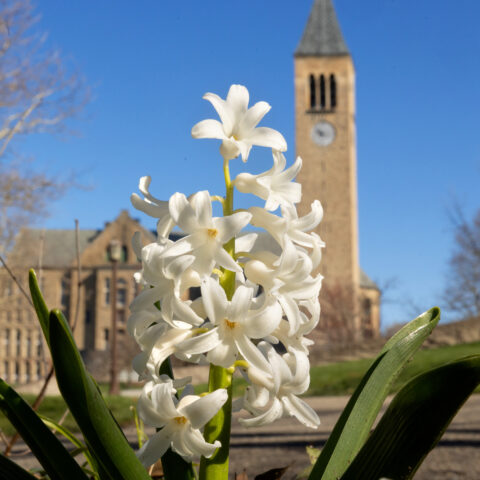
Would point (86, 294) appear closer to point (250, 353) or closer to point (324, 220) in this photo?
point (324, 220)

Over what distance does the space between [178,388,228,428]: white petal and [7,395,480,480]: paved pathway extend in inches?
83.3

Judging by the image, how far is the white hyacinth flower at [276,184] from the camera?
1.24 metres

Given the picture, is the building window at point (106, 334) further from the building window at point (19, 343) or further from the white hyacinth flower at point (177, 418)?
the white hyacinth flower at point (177, 418)

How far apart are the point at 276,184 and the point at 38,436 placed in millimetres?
649

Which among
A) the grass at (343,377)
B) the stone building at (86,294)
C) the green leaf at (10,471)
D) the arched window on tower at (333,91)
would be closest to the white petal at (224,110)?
the green leaf at (10,471)

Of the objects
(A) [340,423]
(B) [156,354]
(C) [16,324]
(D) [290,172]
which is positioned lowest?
(C) [16,324]

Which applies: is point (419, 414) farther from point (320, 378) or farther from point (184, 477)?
point (320, 378)

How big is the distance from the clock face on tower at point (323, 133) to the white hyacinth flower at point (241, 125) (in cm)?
4636

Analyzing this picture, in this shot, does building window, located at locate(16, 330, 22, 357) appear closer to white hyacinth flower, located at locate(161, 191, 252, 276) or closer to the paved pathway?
the paved pathway

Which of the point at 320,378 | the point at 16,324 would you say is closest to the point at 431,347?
the point at 320,378

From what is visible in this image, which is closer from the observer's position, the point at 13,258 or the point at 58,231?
the point at 13,258

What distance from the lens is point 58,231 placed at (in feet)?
167

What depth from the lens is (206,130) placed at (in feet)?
3.96

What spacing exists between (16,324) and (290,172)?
155 ft
